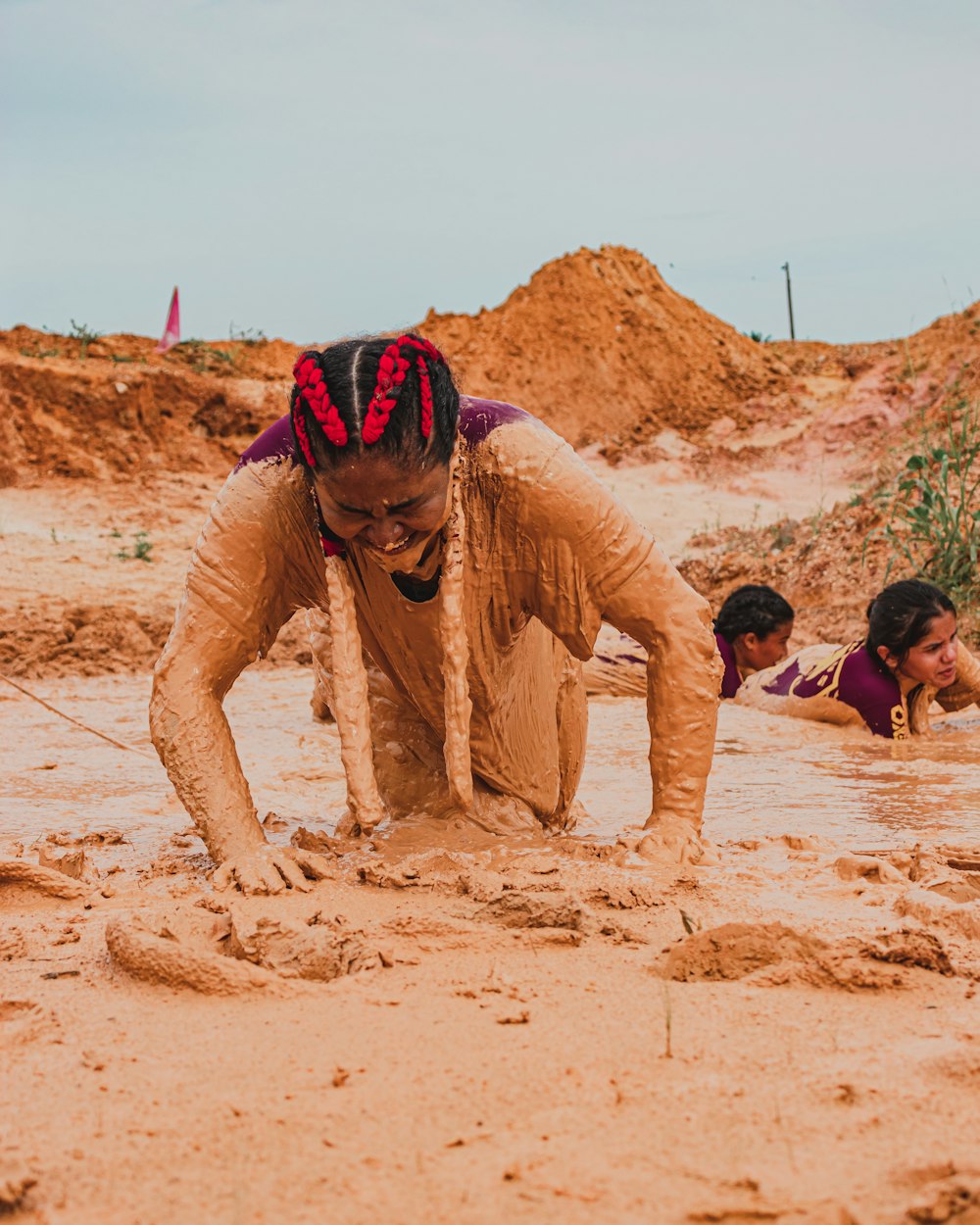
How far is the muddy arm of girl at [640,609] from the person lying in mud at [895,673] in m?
2.60

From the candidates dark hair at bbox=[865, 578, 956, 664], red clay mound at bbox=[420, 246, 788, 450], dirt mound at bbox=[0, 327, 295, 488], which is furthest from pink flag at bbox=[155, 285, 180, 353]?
dark hair at bbox=[865, 578, 956, 664]

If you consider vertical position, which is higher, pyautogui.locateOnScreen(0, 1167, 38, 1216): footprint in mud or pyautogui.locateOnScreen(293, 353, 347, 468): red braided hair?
pyautogui.locateOnScreen(293, 353, 347, 468): red braided hair

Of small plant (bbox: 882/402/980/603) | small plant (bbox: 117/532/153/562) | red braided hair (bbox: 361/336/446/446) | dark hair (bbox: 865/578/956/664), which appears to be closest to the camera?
red braided hair (bbox: 361/336/446/446)

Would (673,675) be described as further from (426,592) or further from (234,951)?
(234,951)

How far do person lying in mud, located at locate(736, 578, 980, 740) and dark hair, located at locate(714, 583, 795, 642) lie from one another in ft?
1.73

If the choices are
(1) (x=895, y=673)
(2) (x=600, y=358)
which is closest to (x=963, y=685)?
(1) (x=895, y=673)

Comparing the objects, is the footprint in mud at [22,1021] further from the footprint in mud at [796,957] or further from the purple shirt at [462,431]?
the purple shirt at [462,431]

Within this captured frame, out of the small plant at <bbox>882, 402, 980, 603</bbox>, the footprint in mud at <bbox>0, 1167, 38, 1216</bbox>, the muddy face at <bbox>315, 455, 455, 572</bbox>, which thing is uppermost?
the muddy face at <bbox>315, 455, 455, 572</bbox>

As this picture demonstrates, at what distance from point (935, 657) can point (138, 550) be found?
5.30m

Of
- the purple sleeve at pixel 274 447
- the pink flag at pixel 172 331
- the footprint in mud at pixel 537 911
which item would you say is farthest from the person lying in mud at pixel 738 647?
the pink flag at pixel 172 331

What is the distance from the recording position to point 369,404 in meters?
2.44

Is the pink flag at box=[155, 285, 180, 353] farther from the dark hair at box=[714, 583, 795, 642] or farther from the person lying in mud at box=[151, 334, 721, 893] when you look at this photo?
the person lying in mud at box=[151, 334, 721, 893]

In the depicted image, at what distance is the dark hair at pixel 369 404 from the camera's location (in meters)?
2.44

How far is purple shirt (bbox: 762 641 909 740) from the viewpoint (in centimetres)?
551
